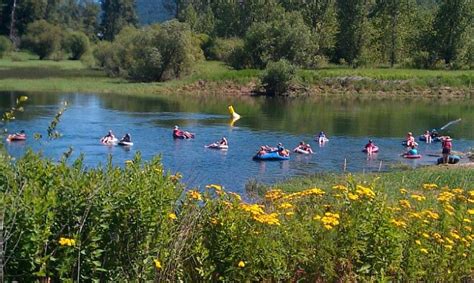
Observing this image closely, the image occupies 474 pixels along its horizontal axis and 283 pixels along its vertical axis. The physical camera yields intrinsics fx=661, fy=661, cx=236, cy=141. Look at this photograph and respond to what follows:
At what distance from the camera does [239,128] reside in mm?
47812

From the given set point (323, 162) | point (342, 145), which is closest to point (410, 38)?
point (342, 145)

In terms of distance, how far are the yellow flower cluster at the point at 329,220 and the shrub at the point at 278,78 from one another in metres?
69.2

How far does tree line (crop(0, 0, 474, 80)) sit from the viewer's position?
88812 mm

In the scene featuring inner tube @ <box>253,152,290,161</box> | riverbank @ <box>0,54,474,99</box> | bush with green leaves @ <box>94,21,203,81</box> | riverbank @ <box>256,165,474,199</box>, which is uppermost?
bush with green leaves @ <box>94,21,203,81</box>

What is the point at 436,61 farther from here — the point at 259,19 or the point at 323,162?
the point at 323,162

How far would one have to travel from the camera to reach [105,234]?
6859mm

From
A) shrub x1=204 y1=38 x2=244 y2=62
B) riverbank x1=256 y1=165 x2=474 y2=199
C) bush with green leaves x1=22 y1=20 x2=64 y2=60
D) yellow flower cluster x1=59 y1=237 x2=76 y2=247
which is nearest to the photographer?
yellow flower cluster x1=59 y1=237 x2=76 y2=247

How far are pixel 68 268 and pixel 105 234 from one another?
54cm

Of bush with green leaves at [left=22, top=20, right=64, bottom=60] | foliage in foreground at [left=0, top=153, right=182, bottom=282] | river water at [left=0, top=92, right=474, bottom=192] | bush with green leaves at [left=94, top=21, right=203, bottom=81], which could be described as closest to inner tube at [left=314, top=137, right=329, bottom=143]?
river water at [left=0, top=92, right=474, bottom=192]

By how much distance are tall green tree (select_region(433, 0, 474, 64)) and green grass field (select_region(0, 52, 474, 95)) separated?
6.69 meters

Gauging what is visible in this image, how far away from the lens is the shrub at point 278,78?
253ft

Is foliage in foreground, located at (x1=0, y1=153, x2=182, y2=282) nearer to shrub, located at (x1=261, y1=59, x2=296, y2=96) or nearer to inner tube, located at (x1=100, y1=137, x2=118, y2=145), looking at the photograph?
inner tube, located at (x1=100, y1=137, x2=118, y2=145)

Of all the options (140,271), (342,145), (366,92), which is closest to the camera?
(140,271)

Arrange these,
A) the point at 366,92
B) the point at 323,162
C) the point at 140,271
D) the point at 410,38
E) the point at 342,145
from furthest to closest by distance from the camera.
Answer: the point at 410,38 < the point at 366,92 < the point at 342,145 < the point at 323,162 < the point at 140,271
